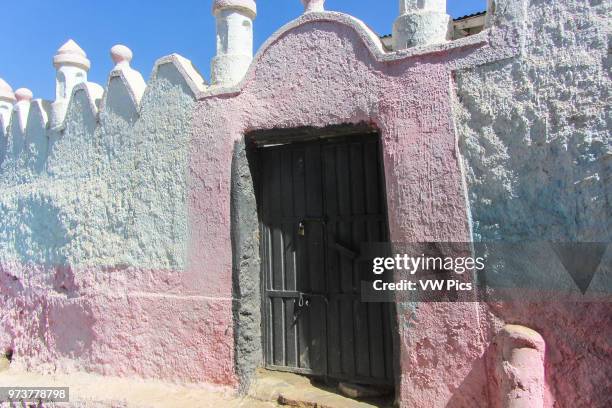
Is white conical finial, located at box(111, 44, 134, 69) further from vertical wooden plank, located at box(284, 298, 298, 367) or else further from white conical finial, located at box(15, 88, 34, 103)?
vertical wooden plank, located at box(284, 298, 298, 367)

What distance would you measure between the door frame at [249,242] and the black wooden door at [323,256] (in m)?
0.07

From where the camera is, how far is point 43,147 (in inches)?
189

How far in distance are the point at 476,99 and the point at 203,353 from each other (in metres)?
2.60

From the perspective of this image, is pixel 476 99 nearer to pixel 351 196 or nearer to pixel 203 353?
pixel 351 196

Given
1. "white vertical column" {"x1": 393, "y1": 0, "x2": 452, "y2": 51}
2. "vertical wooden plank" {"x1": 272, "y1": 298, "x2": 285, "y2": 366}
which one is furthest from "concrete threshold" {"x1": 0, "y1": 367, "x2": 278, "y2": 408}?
"white vertical column" {"x1": 393, "y1": 0, "x2": 452, "y2": 51}

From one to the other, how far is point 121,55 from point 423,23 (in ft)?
8.83

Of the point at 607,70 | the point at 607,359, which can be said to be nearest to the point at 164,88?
the point at 607,70

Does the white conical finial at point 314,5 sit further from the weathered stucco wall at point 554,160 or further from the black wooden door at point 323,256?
the weathered stucco wall at point 554,160

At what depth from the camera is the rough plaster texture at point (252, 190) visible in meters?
2.52

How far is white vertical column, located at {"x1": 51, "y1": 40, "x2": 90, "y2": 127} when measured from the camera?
185 inches

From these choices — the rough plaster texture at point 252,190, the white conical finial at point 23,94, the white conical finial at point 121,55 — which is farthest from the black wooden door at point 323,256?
the white conical finial at point 23,94

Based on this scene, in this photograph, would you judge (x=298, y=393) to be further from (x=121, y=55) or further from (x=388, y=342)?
(x=121, y=55)

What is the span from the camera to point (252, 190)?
365cm

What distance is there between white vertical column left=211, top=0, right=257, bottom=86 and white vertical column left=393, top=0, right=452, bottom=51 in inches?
51.0
